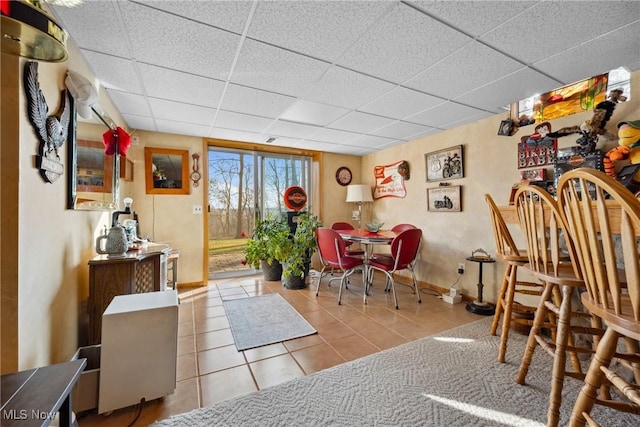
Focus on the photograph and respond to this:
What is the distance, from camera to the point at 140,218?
3.39 m

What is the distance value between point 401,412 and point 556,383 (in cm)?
75

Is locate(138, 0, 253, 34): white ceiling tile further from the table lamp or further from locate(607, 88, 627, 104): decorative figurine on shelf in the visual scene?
the table lamp

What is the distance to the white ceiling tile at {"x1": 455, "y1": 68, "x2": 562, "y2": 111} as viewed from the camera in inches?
80.4

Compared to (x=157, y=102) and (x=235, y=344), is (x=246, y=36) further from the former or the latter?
(x=235, y=344)

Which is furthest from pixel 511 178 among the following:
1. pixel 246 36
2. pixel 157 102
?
pixel 157 102

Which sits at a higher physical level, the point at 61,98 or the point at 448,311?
the point at 61,98

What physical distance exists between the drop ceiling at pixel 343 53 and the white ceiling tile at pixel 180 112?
0.02 metres

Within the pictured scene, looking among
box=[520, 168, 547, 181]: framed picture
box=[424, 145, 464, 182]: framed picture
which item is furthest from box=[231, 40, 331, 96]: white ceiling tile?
box=[520, 168, 547, 181]: framed picture

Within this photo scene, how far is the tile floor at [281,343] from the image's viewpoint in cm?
150

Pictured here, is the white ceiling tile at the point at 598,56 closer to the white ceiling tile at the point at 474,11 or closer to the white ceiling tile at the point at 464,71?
the white ceiling tile at the point at 464,71

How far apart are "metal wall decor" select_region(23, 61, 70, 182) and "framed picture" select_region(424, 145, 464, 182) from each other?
12.2 feet

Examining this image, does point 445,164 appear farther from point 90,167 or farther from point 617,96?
point 90,167

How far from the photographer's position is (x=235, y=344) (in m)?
2.08

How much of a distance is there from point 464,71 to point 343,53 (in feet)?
3.25
